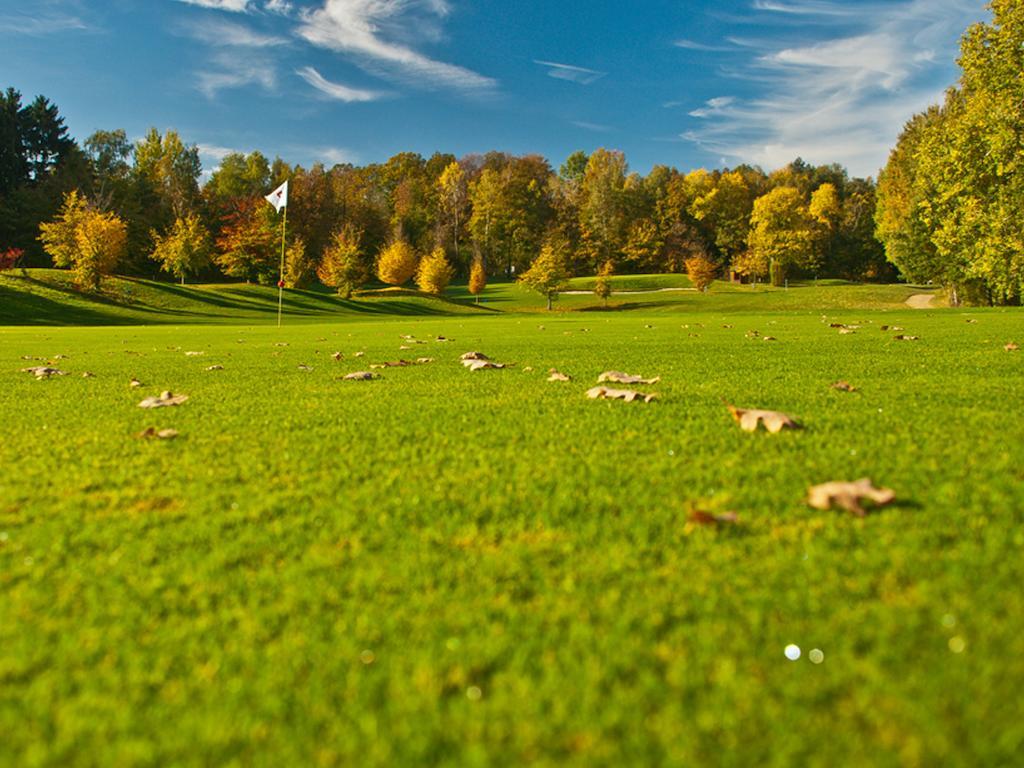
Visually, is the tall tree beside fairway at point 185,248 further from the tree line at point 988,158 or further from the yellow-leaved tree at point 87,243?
the tree line at point 988,158

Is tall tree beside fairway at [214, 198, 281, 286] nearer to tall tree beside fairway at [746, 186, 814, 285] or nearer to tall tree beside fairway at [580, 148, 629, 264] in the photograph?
tall tree beside fairway at [580, 148, 629, 264]

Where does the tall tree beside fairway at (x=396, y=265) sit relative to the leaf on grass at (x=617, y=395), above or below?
above

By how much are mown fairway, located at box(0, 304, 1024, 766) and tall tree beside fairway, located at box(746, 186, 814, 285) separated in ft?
222

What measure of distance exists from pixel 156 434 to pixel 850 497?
3413mm

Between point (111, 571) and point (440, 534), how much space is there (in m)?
0.94

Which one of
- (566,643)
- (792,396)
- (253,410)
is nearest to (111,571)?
(566,643)

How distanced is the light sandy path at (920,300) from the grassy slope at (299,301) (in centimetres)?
83

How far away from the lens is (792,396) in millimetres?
4555

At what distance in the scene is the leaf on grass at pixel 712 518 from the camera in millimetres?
1997

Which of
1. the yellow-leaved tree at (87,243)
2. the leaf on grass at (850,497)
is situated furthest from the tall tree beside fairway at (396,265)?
the leaf on grass at (850,497)

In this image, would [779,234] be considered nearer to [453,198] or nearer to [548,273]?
[548,273]

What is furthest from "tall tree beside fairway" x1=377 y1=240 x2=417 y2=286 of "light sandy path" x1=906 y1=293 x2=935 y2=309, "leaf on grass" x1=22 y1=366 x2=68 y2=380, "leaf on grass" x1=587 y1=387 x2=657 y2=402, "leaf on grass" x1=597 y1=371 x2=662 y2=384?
"leaf on grass" x1=587 y1=387 x2=657 y2=402

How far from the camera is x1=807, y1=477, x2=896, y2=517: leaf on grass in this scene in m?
2.08

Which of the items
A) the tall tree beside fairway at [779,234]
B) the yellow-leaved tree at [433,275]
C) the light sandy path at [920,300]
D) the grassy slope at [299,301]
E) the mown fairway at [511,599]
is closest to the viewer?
the mown fairway at [511,599]
